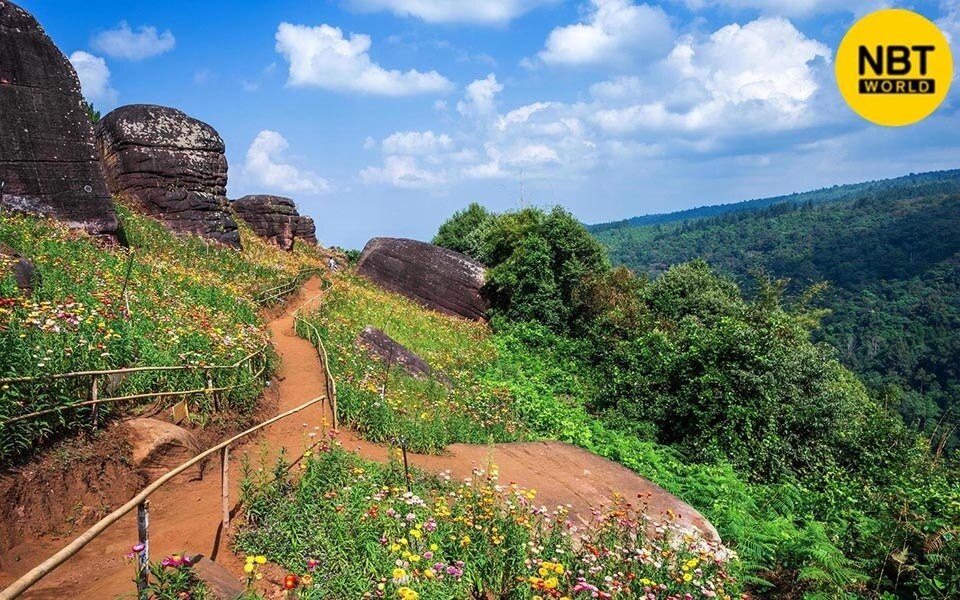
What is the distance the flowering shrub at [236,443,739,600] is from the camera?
14.6 ft

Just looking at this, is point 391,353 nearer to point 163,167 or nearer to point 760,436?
point 760,436

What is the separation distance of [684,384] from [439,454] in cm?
883

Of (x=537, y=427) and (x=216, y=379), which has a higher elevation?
(x=216, y=379)

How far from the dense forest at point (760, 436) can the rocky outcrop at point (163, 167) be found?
14.1 metres

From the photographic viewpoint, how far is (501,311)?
1122 inches

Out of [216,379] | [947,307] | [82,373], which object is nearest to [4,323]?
[82,373]

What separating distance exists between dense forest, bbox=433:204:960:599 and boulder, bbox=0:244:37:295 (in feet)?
35.1

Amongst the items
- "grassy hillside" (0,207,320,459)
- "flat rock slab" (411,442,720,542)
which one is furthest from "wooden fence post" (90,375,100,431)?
"flat rock slab" (411,442,720,542)

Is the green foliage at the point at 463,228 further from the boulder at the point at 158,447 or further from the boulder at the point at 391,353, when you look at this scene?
the boulder at the point at 158,447

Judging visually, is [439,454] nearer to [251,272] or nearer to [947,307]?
[251,272]

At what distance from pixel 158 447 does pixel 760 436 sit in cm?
1275

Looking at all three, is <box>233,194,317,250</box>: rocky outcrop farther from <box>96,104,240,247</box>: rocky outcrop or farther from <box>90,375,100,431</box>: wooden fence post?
<box>90,375,100,431</box>: wooden fence post

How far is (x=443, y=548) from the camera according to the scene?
202 inches

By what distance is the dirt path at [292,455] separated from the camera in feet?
15.2
